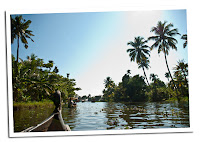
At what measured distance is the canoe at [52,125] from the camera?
398 cm

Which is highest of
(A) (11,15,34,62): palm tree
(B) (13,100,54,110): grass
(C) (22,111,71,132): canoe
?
(A) (11,15,34,62): palm tree

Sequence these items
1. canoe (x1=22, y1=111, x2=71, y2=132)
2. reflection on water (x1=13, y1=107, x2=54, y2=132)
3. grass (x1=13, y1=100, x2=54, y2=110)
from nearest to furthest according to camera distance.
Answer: canoe (x1=22, y1=111, x2=71, y2=132), reflection on water (x1=13, y1=107, x2=54, y2=132), grass (x1=13, y1=100, x2=54, y2=110)

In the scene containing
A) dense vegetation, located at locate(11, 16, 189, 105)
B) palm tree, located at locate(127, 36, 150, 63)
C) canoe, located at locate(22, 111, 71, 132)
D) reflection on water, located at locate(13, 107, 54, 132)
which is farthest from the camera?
palm tree, located at locate(127, 36, 150, 63)

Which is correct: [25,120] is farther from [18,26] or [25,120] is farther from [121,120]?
[121,120]

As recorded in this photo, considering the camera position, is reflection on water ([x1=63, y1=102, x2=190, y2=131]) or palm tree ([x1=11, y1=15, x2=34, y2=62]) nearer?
palm tree ([x1=11, y1=15, x2=34, y2=62])

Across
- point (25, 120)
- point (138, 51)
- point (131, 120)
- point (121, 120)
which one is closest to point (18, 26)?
point (25, 120)

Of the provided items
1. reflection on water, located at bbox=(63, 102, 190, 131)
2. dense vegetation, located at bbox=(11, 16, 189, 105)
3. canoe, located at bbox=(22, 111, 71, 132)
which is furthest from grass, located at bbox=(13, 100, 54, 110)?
canoe, located at bbox=(22, 111, 71, 132)

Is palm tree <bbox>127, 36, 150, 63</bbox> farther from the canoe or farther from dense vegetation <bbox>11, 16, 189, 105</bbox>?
the canoe

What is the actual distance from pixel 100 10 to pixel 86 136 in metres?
3.37

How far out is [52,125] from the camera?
415 cm

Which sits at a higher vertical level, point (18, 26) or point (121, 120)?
point (18, 26)

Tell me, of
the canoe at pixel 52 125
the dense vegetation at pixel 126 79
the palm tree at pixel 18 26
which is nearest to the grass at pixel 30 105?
the dense vegetation at pixel 126 79

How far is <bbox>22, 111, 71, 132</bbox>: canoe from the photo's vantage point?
3.98 m

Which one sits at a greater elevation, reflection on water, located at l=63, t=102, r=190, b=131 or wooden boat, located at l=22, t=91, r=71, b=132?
wooden boat, located at l=22, t=91, r=71, b=132
